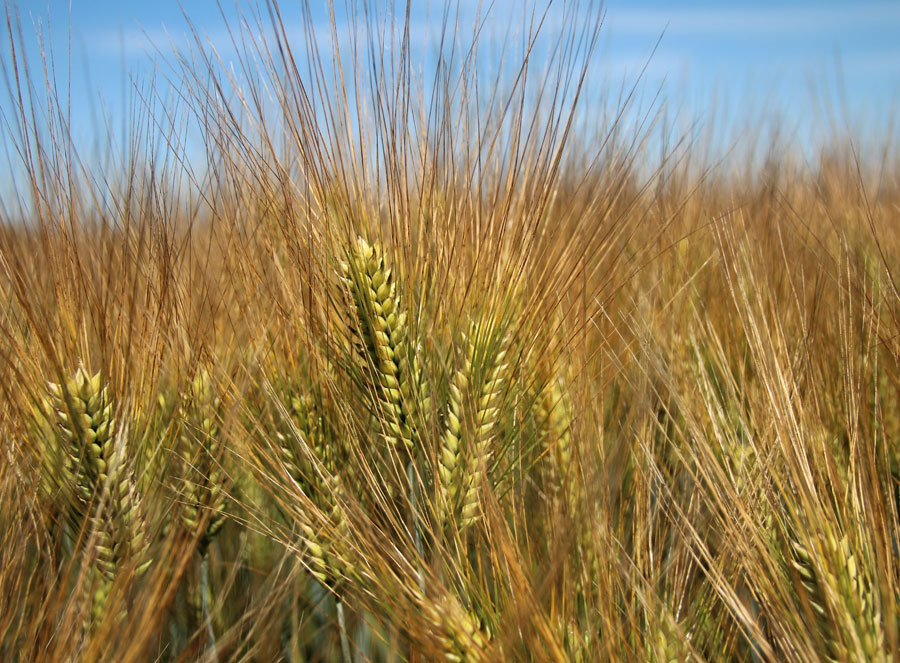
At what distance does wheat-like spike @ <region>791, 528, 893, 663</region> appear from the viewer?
27.9 inches

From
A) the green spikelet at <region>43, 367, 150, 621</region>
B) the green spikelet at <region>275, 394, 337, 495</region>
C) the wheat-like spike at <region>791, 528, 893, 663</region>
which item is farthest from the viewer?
the green spikelet at <region>275, 394, 337, 495</region>

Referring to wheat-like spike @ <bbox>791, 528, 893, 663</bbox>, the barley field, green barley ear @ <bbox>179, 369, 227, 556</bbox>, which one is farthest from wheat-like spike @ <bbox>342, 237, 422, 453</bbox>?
wheat-like spike @ <bbox>791, 528, 893, 663</bbox>

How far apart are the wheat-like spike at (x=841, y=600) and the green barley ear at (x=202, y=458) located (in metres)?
0.81

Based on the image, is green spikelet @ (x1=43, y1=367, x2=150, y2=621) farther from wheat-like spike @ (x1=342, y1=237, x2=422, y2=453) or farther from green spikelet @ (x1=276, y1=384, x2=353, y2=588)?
wheat-like spike @ (x1=342, y1=237, x2=422, y2=453)

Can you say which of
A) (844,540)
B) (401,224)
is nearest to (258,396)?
(401,224)

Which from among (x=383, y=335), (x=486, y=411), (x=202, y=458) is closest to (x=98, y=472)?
(x=202, y=458)

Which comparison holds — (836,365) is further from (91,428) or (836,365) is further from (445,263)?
(91,428)

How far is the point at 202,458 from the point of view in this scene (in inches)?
45.7

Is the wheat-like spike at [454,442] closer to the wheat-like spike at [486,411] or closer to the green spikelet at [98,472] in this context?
the wheat-like spike at [486,411]

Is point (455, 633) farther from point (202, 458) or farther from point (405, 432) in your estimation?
point (202, 458)

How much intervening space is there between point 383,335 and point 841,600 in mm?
610

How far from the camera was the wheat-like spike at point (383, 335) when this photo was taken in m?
0.92

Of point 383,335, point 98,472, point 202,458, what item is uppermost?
point 383,335

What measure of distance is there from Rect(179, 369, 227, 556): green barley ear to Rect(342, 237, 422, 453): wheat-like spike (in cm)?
28
